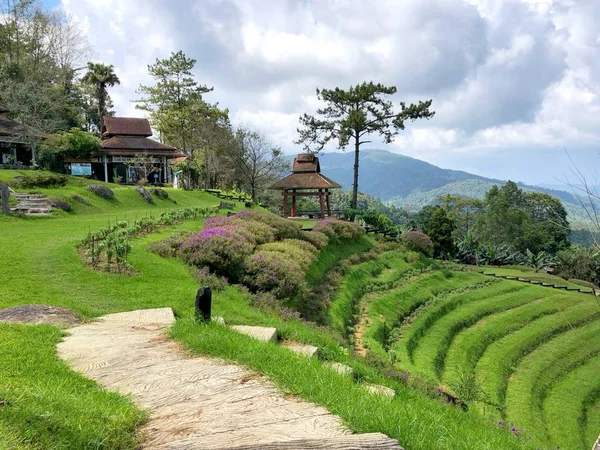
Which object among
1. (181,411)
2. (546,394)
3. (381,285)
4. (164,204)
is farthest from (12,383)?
(164,204)

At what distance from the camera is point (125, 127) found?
41.6 m

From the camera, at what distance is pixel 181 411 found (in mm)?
4133

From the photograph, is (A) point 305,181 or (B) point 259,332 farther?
(A) point 305,181

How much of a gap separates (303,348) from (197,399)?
2651 millimetres

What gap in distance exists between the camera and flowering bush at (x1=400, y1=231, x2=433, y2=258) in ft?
94.1

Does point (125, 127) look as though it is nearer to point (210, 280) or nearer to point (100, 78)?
point (100, 78)

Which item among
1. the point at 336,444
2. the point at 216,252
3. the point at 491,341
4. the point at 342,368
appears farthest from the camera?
the point at 491,341

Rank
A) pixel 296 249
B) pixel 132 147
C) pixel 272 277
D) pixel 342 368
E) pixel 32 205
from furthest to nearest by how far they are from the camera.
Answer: pixel 132 147 → pixel 32 205 → pixel 296 249 → pixel 272 277 → pixel 342 368

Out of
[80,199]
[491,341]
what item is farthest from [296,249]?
[80,199]

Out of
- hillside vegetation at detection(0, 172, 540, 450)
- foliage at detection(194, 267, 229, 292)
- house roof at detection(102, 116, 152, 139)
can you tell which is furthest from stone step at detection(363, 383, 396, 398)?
house roof at detection(102, 116, 152, 139)

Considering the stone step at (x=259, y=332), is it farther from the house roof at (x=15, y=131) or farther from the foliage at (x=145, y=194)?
the house roof at (x=15, y=131)

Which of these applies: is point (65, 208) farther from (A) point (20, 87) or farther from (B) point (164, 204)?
(A) point (20, 87)

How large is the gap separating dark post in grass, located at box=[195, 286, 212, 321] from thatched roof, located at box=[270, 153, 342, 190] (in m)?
21.9

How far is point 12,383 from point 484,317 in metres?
20.4
